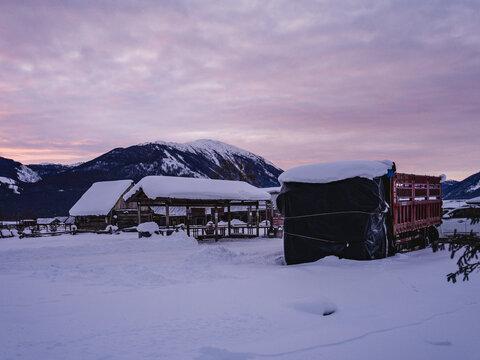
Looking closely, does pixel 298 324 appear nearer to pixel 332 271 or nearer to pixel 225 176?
pixel 332 271

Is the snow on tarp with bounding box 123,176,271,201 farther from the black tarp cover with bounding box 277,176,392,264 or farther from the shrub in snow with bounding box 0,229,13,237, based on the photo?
the shrub in snow with bounding box 0,229,13,237

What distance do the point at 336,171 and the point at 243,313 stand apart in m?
5.33

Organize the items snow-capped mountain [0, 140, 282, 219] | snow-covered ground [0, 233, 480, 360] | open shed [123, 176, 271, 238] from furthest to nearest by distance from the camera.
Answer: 1. snow-capped mountain [0, 140, 282, 219]
2. open shed [123, 176, 271, 238]
3. snow-covered ground [0, 233, 480, 360]

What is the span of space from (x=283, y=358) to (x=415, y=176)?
10.1 metres

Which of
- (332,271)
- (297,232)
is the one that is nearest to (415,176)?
(297,232)

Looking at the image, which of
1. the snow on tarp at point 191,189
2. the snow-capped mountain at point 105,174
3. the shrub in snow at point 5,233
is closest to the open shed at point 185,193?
the snow on tarp at point 191,189

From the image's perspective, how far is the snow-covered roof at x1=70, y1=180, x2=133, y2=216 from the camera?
3756cm

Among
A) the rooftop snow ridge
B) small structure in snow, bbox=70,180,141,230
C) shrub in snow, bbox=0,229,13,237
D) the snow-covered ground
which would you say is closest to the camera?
the snow-covered ground

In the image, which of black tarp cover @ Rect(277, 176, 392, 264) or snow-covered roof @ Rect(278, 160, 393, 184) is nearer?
black tarp cover @ Rect(277, 176, 392, 264)

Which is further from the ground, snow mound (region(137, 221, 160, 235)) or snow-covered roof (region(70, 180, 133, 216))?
snow-covered roof (region(70, 180, 133, 216))

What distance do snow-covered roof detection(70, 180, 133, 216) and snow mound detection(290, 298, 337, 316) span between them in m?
33.8

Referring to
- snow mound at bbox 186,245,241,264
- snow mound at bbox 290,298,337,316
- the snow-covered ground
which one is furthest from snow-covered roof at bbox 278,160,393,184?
snow mound at bbox 290,298,337,316

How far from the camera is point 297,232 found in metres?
10.0

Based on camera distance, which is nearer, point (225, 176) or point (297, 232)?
point (297, 232)
